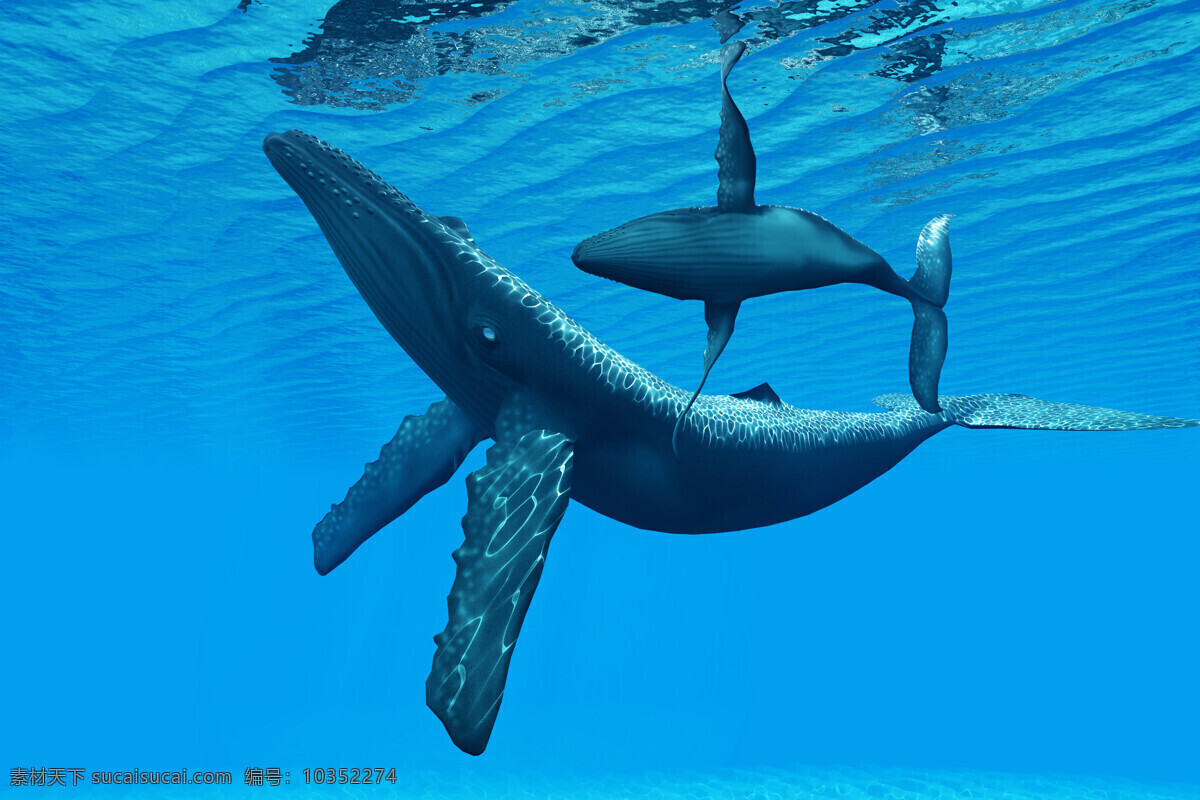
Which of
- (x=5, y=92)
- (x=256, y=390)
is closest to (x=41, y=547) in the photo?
(x=256, y=390)

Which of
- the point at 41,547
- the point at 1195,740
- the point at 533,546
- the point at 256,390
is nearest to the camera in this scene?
the point at 533,546

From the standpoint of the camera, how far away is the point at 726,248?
185cm

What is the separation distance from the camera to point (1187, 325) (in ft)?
75.2

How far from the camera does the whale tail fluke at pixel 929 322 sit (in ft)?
7.94

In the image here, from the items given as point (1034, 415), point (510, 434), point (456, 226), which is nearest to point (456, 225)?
point (456, 226)

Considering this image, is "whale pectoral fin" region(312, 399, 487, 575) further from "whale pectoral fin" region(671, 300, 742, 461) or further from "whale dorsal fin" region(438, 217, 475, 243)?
"whale pectoral fin" region(671, 300, 742, 461)

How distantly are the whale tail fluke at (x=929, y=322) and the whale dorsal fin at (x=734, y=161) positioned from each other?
80 cm

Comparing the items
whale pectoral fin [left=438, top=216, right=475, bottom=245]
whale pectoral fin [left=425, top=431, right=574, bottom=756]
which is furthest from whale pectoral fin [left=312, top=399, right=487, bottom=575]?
whale pectoral fin [left=438, top=216, right=475, bottom=245]

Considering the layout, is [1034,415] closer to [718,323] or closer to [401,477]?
[718,323]

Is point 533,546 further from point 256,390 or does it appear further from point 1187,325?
point 256,390

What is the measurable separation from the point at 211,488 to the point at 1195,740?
349 ft

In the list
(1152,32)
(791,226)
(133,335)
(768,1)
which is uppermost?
(1152,32)

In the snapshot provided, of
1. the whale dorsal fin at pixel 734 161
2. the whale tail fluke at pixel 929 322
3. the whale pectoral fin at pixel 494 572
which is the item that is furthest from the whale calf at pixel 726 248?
the whale pectoral fin at pixel 494 572

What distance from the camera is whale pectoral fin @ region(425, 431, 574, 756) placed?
223cm
